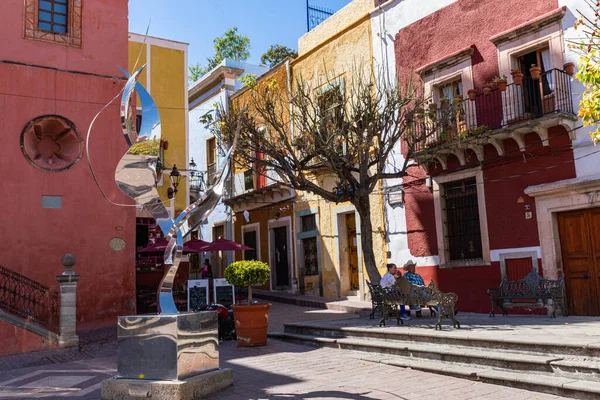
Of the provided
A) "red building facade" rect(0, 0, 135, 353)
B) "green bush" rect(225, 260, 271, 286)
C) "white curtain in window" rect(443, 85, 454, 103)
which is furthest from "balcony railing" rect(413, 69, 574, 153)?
"red building facade" rect(0, 0, 135, 353)

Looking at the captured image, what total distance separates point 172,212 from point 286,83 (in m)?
6.05

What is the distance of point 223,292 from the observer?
13227 millimetres

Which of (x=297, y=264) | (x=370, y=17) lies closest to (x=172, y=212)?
(x=297, y=264)

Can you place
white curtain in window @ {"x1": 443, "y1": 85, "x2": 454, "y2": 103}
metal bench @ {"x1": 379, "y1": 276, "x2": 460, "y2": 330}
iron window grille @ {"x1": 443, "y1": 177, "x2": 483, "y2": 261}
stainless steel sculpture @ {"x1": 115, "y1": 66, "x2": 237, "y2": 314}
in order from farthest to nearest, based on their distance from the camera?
1. white curtain in window @ {"x1": 443, "y1": 85, "x2": 454, "y2": 103}
2. iron window grille @ {"x1": 443, "y1": 177, "x2": 483, "y2": 261}
3. metal bench @ {"x1": 379, "y1": 276, "x2": 460, "y2": 330}
4. stainless steel sculpture @ {"x1": 115, "y1": 66, "x2": 237, "y2": 314}

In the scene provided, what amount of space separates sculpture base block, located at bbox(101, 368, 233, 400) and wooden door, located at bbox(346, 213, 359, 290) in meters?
11.0

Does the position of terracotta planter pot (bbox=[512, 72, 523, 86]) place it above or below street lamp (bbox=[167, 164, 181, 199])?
above

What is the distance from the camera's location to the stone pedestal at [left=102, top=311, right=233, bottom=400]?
550 centimetres

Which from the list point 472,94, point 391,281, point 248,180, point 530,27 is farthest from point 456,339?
point 248,180

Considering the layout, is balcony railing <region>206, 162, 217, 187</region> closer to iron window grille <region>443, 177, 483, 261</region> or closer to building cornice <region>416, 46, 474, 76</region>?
building cornice <region>416, 46, 474, 76</region>

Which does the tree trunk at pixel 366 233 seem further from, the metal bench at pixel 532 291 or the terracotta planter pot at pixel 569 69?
the terracotta planter pot at pixel 569 69

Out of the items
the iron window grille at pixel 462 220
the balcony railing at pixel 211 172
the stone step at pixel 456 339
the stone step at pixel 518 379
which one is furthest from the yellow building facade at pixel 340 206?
the stone step at pixel 518 379

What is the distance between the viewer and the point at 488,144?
1235 centimetres

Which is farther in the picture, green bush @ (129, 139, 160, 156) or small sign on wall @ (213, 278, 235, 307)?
small sign on wall @ (213, 278, 235, 307)

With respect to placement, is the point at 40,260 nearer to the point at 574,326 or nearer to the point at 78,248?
the point at 78,248
